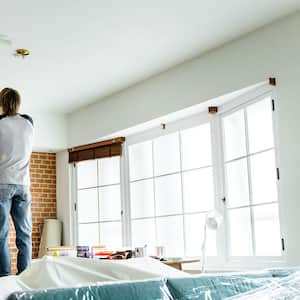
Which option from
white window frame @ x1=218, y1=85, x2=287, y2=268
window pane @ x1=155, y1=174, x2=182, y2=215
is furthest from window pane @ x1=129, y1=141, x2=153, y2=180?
white window frame @ x1=218, y1=85, x2=287, y2=268

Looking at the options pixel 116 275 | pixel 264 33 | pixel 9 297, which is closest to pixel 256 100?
pixel 264 33

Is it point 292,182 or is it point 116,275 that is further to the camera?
point 292,182

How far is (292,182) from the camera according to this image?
13.6ft

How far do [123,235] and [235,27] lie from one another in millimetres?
2764

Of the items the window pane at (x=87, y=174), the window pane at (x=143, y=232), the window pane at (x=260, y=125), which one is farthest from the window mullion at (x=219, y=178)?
the window pane at (x=87, y=174)

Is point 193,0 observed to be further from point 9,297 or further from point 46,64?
point 9,297

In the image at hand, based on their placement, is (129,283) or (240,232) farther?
(240,232)

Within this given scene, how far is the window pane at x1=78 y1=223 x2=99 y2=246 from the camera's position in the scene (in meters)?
6.70

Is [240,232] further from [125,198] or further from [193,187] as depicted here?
[125,198]

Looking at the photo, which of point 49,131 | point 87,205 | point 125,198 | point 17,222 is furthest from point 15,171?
point 49,131

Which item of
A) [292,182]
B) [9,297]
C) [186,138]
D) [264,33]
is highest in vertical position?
[264,33]

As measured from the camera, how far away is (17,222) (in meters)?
3.31

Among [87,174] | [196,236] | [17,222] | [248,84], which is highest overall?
[248,84]

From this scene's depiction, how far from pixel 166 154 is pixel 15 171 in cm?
268
